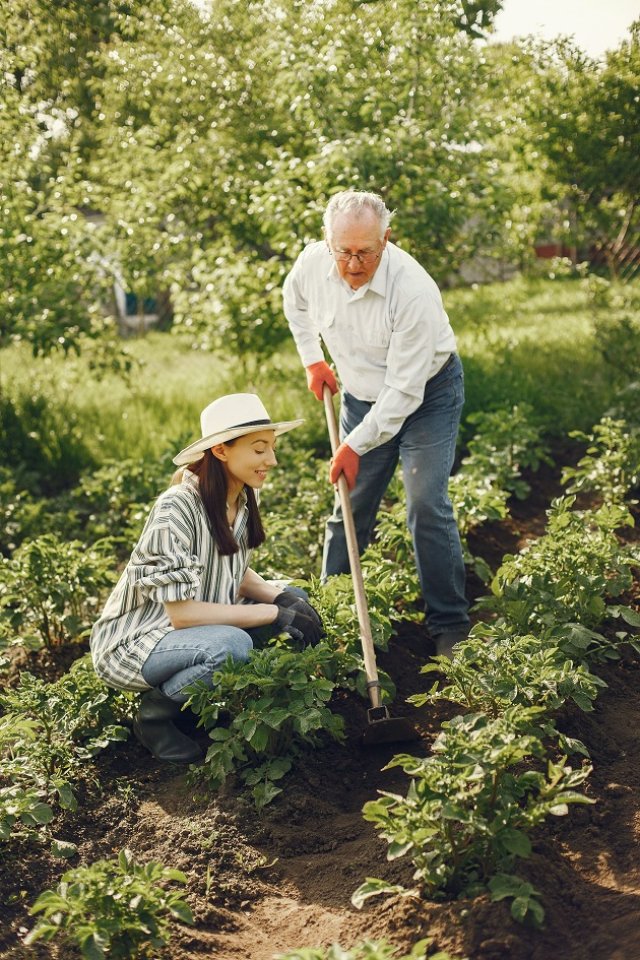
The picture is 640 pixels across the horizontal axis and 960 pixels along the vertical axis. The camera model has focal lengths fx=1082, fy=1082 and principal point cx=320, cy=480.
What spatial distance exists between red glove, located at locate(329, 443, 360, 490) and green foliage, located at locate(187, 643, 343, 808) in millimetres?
810

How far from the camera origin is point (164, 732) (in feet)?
12.1

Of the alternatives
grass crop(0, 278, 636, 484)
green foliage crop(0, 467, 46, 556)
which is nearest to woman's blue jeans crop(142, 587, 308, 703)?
green foliage crop(0, 467, 46, 556)

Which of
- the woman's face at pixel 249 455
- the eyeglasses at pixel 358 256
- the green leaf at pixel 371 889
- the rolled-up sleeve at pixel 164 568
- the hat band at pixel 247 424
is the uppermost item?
the eyeglasses at pixel 358 256

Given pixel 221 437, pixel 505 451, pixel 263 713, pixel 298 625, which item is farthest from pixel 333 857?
pixel 505 451

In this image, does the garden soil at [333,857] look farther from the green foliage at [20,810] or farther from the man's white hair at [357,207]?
the man's white hair at [357,207]

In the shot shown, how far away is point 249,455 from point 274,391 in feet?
14.2

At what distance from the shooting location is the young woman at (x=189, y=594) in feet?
11.8

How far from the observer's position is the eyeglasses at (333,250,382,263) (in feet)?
12.9

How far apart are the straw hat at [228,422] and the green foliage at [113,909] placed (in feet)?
4.74

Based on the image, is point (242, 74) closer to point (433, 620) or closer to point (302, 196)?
point (302, 196)

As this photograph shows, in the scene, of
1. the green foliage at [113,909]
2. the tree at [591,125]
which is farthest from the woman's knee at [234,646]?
the tree at [591,125]

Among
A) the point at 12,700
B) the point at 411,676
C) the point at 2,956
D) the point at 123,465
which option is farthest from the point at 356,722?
the point at 123,465

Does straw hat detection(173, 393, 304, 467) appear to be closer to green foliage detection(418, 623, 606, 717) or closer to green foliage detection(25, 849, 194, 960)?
green foliage detection(418, 623, 606, 717)

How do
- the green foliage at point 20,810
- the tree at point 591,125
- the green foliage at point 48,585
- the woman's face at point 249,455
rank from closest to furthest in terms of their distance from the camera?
1. the green foliage at point 20,810
2. the woman's face at point 249,455
3. the green foliage at point 48,585
4. the tree at point 591,125
